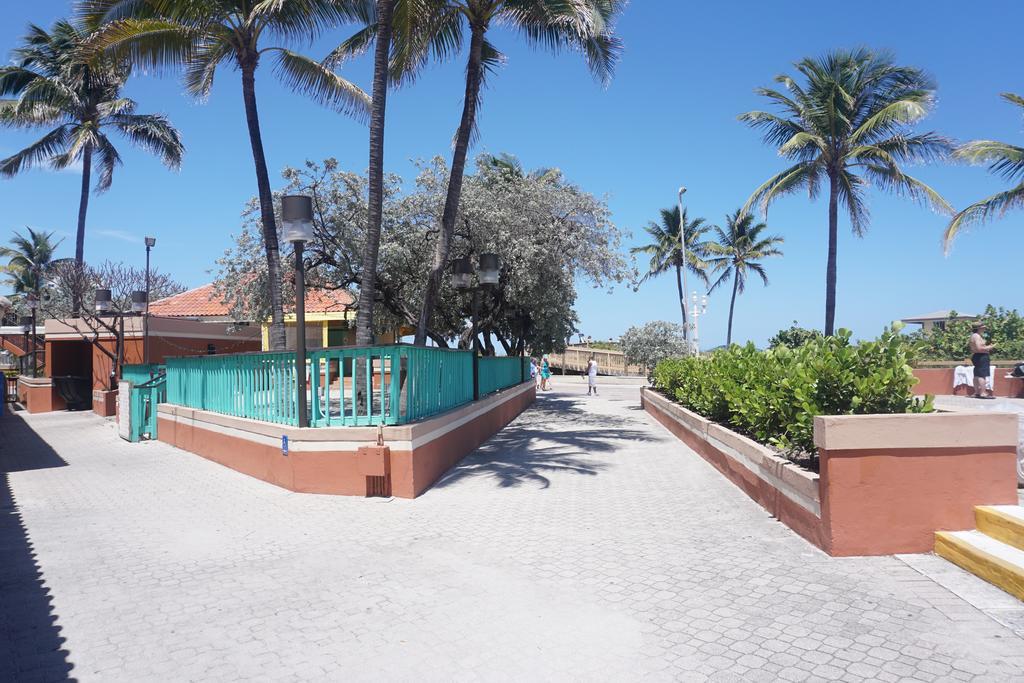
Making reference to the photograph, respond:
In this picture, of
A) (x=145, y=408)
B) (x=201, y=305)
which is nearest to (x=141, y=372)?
(x=145, y=408)

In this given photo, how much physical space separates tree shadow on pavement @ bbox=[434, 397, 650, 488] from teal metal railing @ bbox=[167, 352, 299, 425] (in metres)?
2.35

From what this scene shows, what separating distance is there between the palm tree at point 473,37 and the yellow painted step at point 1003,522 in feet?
27.5

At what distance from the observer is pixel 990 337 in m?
31.2

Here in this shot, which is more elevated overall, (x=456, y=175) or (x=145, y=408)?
(x=456, y=175)

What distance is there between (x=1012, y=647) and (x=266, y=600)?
4553mm

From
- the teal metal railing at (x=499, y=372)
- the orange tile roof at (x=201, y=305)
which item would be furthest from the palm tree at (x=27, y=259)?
the teal metal railing at (x=499, y=372)

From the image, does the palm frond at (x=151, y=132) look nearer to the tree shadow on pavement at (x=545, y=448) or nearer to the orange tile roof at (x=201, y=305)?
the orange tile roof at (x=201, y=305)

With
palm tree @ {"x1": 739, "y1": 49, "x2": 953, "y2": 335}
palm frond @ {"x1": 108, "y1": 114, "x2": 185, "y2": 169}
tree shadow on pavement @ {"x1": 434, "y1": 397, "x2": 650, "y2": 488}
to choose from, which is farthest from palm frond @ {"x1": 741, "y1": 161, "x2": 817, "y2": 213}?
palm frond @ {"x1": 108, "y1": 114, "x2": 185, "y2": 169}

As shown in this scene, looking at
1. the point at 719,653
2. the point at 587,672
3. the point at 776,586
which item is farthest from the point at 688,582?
the point at 587,672

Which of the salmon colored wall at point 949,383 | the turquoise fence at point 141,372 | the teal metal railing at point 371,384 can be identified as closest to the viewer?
the teal metal railing at point 371,384

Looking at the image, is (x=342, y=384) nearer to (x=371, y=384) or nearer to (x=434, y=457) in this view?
(x=371, y=384)

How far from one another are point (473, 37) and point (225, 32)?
4.35m

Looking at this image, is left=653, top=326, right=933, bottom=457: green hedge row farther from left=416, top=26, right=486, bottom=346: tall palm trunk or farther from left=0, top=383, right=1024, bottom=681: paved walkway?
left=416, top=26, right=486, bottom=346: tall palm trunk

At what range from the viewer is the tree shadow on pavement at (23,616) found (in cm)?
370
